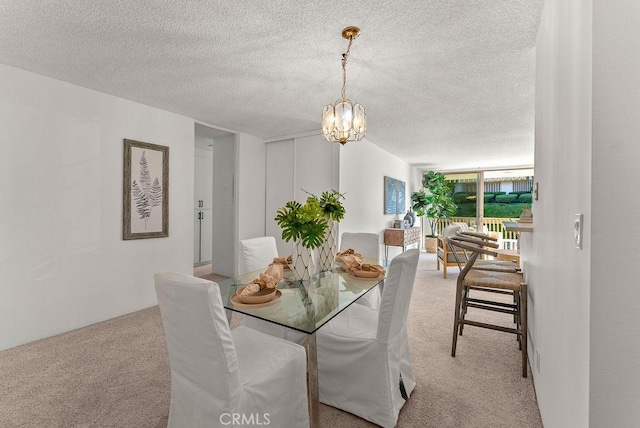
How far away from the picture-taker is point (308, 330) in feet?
4.41

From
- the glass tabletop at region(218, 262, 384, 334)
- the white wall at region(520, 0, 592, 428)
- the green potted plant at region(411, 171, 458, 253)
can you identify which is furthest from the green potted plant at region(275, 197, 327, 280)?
Answer: the green potted plant at region(411, 171, 458, 253)

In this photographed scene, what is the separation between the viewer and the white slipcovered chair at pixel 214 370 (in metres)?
1.14

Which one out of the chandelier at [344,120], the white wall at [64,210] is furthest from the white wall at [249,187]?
the chandelier at [344,120]

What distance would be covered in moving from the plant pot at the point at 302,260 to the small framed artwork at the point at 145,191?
→ 7.34 feet

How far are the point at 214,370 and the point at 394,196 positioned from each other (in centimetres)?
559

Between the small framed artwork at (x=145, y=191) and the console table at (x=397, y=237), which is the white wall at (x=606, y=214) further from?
the console table at (x=397, y=237)

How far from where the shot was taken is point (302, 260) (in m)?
2.05

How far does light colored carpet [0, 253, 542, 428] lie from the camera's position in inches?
64.7

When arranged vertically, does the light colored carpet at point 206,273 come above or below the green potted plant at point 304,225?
below

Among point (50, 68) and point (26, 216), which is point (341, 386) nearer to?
point (26, 216)

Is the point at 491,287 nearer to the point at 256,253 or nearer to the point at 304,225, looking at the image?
the point at 304,225

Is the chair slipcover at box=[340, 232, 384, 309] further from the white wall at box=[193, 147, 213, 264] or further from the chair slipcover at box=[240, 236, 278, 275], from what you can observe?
the white wall at box=[193, 147, 213, 264]

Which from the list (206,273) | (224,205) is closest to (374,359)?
(224,205)

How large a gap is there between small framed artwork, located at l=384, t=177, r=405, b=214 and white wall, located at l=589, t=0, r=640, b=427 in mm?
5109
